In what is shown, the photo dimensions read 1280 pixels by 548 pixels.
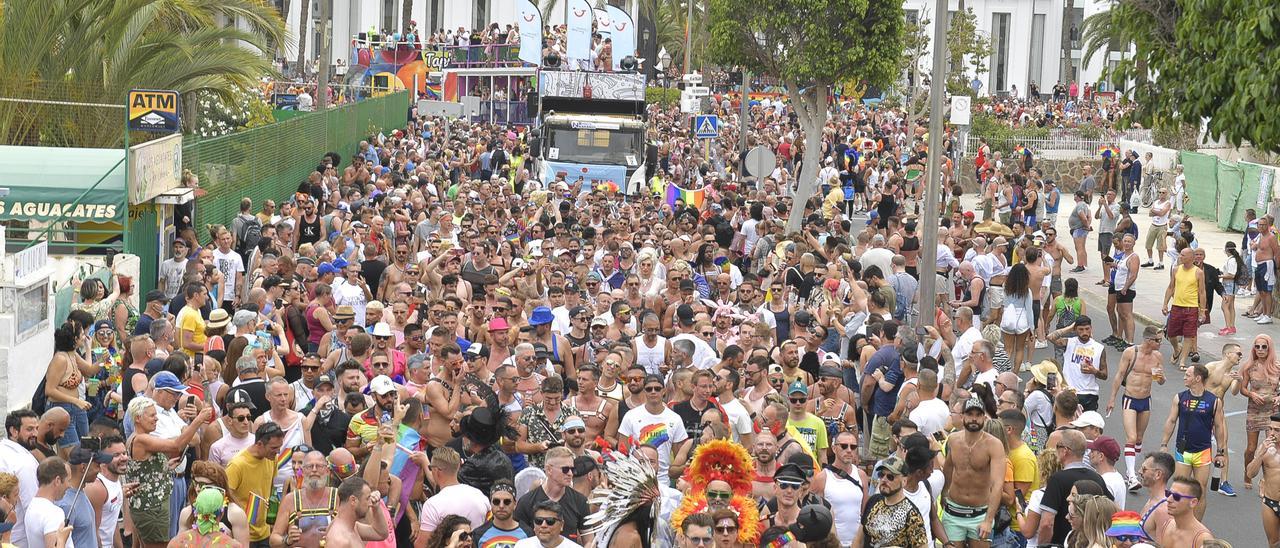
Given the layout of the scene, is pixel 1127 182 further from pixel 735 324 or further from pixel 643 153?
pixel 735 324

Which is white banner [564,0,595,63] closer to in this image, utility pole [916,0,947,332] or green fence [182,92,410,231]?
green fence [182,92,410,231]

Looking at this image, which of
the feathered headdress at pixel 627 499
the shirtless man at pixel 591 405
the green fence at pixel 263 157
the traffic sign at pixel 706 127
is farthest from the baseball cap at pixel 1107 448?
the traffic sign at pixel 706 127

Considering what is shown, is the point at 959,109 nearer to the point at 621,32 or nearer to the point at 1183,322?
the point at 1183,322

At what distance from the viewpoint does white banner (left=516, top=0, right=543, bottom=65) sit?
4291cm

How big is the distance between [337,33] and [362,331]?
7053cm

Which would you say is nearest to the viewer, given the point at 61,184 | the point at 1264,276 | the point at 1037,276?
the point at 1037,276

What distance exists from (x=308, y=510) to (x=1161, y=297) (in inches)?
742

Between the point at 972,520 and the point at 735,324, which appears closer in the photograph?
the point at 972,520

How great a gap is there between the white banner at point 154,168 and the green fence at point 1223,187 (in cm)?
2070

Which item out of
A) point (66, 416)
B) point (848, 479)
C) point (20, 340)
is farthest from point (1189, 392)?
point (20, 340)

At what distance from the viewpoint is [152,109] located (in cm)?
1880

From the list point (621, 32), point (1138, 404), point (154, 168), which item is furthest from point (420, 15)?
point (1138, 404)

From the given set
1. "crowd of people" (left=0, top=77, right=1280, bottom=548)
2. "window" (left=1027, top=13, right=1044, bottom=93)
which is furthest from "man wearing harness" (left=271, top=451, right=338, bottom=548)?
"window" (left=1027, top=13, right=1044, bottom=93)

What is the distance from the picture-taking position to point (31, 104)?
21.6 m
